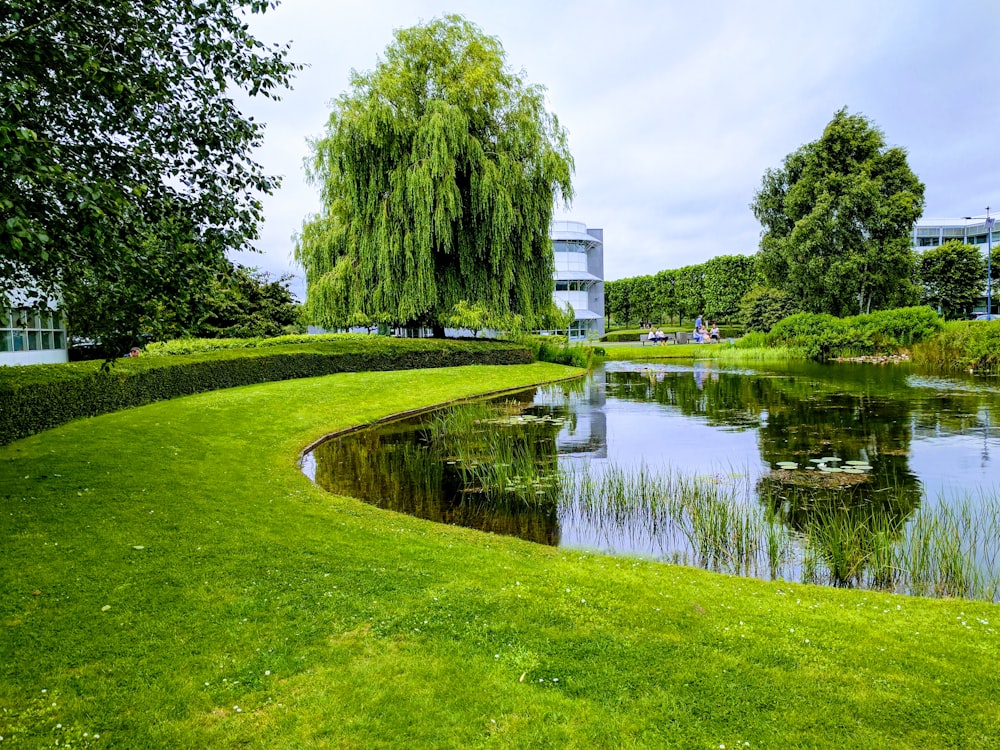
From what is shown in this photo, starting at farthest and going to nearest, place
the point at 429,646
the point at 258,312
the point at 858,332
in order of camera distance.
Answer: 1. the point at 858,332
2. the point at 258,312
3. the point at 429,646

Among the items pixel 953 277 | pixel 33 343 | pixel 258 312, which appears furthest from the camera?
pixel 953 277

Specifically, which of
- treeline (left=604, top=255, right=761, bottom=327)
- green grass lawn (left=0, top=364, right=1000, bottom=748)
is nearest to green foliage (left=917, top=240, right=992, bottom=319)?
treeline (left=604, top=255, right=761, bottom=327)

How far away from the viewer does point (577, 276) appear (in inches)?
2231

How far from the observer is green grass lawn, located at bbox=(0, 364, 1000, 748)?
9.77 feet

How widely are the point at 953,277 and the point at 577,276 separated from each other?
32.9 m

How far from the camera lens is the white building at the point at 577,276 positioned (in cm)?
5634

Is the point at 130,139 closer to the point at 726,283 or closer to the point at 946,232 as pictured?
the point at 726,283

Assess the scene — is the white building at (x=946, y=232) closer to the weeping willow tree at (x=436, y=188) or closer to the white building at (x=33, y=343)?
the weeping willow tree at (x=436, y=188)

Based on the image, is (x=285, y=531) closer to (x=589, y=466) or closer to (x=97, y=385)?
(x=589, y=466)

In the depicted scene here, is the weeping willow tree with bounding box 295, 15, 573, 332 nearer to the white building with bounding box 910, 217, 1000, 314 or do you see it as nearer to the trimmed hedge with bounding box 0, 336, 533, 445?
the trimmed hedge with bounding box 0, 336, 533, 445

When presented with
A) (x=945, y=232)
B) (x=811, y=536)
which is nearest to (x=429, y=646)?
(x=811, y=536)

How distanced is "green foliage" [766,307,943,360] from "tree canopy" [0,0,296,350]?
115 ft

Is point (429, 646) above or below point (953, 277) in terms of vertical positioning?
below

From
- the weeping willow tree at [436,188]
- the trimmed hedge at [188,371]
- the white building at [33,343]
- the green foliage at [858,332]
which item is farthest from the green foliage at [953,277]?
the white building at [33,343]
